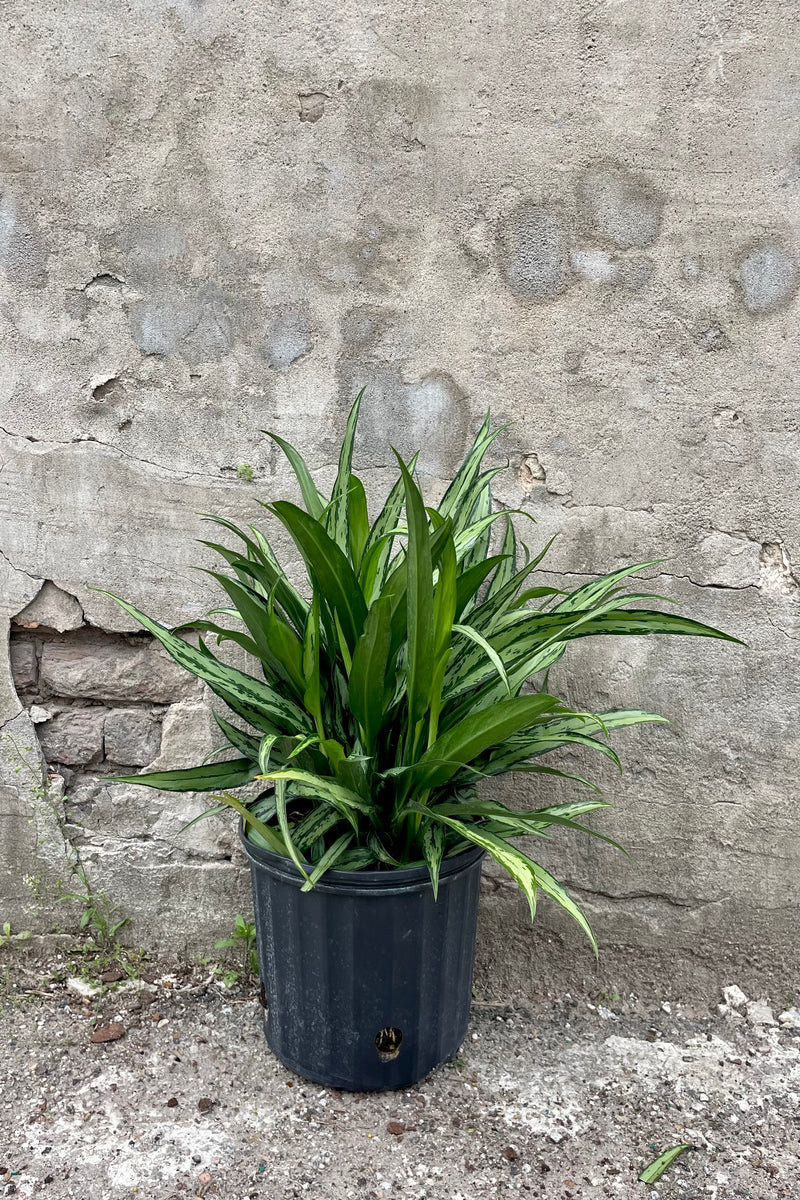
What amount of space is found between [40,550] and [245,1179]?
129 cm

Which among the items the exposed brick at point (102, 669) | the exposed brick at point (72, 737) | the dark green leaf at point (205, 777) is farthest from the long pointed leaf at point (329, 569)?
the exposed brick at point (72, 737)

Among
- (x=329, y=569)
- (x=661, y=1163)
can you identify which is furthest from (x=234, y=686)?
(x=661, y=1163)

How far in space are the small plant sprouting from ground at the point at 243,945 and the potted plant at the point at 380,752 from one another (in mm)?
284

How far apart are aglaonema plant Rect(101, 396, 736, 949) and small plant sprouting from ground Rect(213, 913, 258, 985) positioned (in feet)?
1.53

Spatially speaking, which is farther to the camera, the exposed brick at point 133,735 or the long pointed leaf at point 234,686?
the exposed brick at point 133,735

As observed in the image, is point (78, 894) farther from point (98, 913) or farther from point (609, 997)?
point (609, 997)

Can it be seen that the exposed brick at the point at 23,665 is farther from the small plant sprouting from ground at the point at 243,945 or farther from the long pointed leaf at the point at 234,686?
the small plant sprouting from ground at the point at 243,945

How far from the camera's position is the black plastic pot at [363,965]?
1655 millimetres

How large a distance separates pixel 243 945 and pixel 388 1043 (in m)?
0.52

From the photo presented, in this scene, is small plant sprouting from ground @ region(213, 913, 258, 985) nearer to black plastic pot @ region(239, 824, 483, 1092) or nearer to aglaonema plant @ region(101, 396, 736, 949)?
black plastic pot @ region(239, 824, 483, 1092)

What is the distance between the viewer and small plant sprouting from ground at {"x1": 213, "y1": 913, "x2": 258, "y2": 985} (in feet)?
6.93

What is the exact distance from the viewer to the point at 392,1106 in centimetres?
176

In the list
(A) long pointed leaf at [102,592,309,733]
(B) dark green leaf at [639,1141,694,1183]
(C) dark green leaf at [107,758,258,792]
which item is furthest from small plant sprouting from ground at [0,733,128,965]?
(B) dark green leaf at [639,1141,694,1183]

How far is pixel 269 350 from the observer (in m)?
2.01
